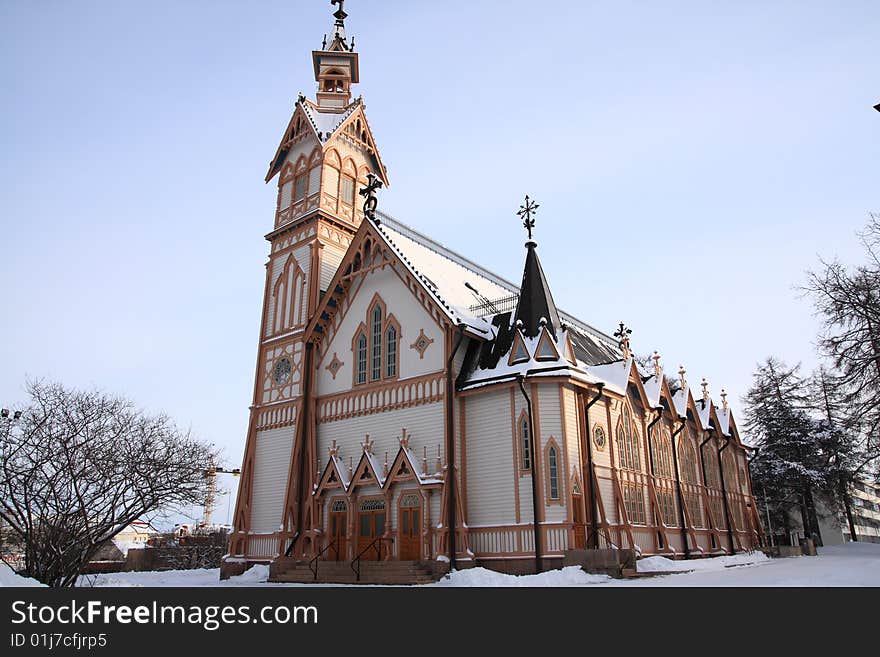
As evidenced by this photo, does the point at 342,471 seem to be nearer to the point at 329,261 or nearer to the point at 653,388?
the point at 329,261

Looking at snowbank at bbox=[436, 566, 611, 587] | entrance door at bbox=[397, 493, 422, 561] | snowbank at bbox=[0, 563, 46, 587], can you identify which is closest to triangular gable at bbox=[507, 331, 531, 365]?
entrance door at bbox=[397, 493, 422, 561]

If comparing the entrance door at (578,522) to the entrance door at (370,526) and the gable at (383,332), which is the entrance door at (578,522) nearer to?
the gable at (383,332)

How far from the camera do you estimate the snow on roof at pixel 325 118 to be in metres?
37.9

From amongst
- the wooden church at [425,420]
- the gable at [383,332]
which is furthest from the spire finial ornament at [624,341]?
the gable at [383,332]

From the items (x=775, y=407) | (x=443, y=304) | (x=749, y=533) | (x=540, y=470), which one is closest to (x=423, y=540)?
(x=540, y=470)

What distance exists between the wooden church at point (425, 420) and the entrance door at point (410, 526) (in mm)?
61

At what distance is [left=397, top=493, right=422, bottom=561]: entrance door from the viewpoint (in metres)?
26.3

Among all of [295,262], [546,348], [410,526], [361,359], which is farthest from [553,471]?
[295,262]

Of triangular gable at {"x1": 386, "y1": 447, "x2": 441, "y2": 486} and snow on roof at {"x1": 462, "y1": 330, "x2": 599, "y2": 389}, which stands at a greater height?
snow on roof at {"x1": 462, "y1": 330, "x2": 599, "y2": 389}

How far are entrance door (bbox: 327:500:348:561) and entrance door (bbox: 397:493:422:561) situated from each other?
9.60ft

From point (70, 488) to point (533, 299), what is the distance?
17.6m

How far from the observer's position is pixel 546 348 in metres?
26.2

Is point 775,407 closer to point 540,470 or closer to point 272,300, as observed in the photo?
point 540,470
